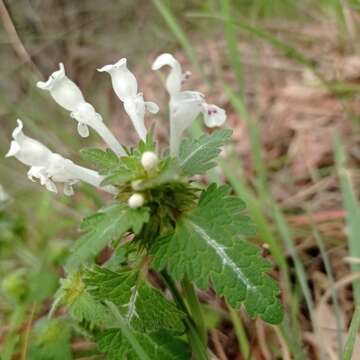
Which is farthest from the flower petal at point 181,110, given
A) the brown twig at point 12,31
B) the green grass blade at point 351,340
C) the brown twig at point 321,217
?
the brown twig at point 12,31

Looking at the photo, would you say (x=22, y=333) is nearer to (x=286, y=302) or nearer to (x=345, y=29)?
(x=286, y=302)

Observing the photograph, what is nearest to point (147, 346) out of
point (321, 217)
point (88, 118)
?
point (88, 118)

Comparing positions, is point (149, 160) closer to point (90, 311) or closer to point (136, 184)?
point (136, 184)

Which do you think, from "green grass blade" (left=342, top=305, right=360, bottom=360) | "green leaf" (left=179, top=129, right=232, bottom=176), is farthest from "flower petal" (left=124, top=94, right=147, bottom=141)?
"green grass blade" (left=342, top=305, right=360, bottom=360)

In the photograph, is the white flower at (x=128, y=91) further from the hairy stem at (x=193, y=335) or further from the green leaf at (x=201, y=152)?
the hairy stem at (x=193, y=335)

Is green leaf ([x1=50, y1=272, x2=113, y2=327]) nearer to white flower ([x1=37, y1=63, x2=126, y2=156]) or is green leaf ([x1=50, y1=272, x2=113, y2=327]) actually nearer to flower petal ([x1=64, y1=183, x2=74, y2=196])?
flower petal ([x1=64, y1=183, x2=74, y2=196])

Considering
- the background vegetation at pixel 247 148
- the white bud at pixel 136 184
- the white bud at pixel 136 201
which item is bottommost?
the background vegetation at pixel 247 148
